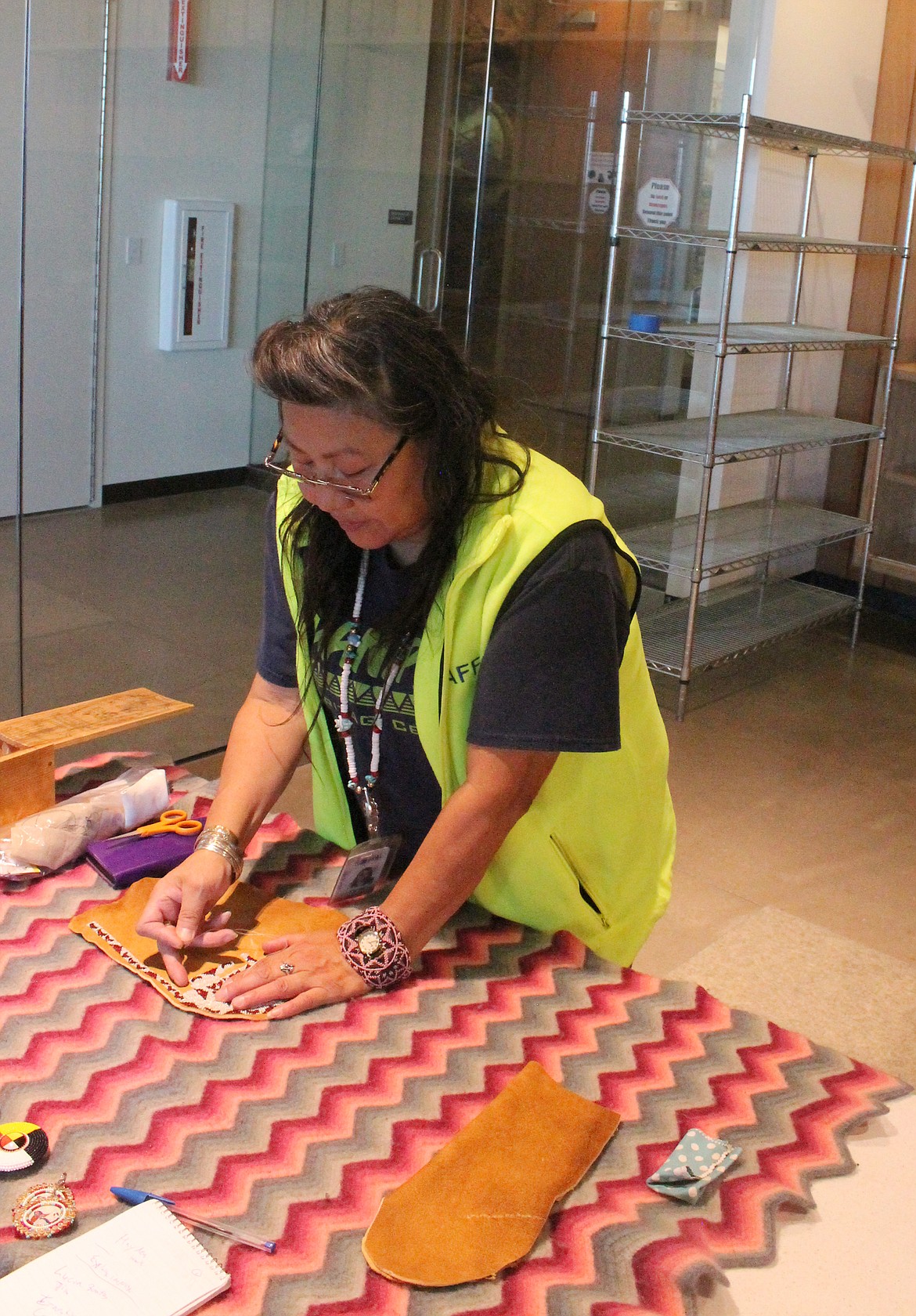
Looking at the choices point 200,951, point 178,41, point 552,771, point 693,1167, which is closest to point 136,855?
point 200,951

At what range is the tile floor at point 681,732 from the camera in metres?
2.95

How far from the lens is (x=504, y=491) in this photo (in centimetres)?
132

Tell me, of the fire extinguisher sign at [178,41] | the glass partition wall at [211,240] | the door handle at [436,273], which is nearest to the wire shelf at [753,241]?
the glass partition wall at [211,240]

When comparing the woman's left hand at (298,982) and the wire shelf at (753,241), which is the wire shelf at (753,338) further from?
the woman's left hand at (298,982)

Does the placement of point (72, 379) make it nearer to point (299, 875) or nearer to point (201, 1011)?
point (299, 875)

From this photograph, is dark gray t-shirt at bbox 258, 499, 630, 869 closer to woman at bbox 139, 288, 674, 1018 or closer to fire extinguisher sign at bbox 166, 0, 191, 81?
woman at bbox 139, 288, 674, 1018

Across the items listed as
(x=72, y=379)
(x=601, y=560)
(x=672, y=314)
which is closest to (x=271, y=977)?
(x=601, y=560)

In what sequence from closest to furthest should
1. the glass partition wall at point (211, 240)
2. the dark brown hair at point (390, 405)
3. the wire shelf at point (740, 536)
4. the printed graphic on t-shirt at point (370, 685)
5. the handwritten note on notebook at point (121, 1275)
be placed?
the handwritten note on notebook at point (121, 1275) < the dark brown hair at point (390, 405) < the printed graphic on t-shirt at point (370, 685) < the glass partition wall at point (211, 240) < the wire shelf at point (740, 536)

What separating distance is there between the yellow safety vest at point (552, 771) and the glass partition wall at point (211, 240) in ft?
4.78

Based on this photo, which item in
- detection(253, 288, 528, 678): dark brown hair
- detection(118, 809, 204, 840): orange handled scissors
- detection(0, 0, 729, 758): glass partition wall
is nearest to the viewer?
detection(253, 288, 528, 678): dark brown hair

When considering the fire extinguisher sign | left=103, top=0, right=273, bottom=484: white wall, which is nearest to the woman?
left=103, top=0, right=273, bottom=484: white wall

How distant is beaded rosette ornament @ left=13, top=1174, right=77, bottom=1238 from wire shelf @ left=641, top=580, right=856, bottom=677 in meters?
3.15

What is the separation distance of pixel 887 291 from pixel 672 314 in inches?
39.9

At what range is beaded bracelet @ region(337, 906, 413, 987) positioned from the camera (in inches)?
48.8
